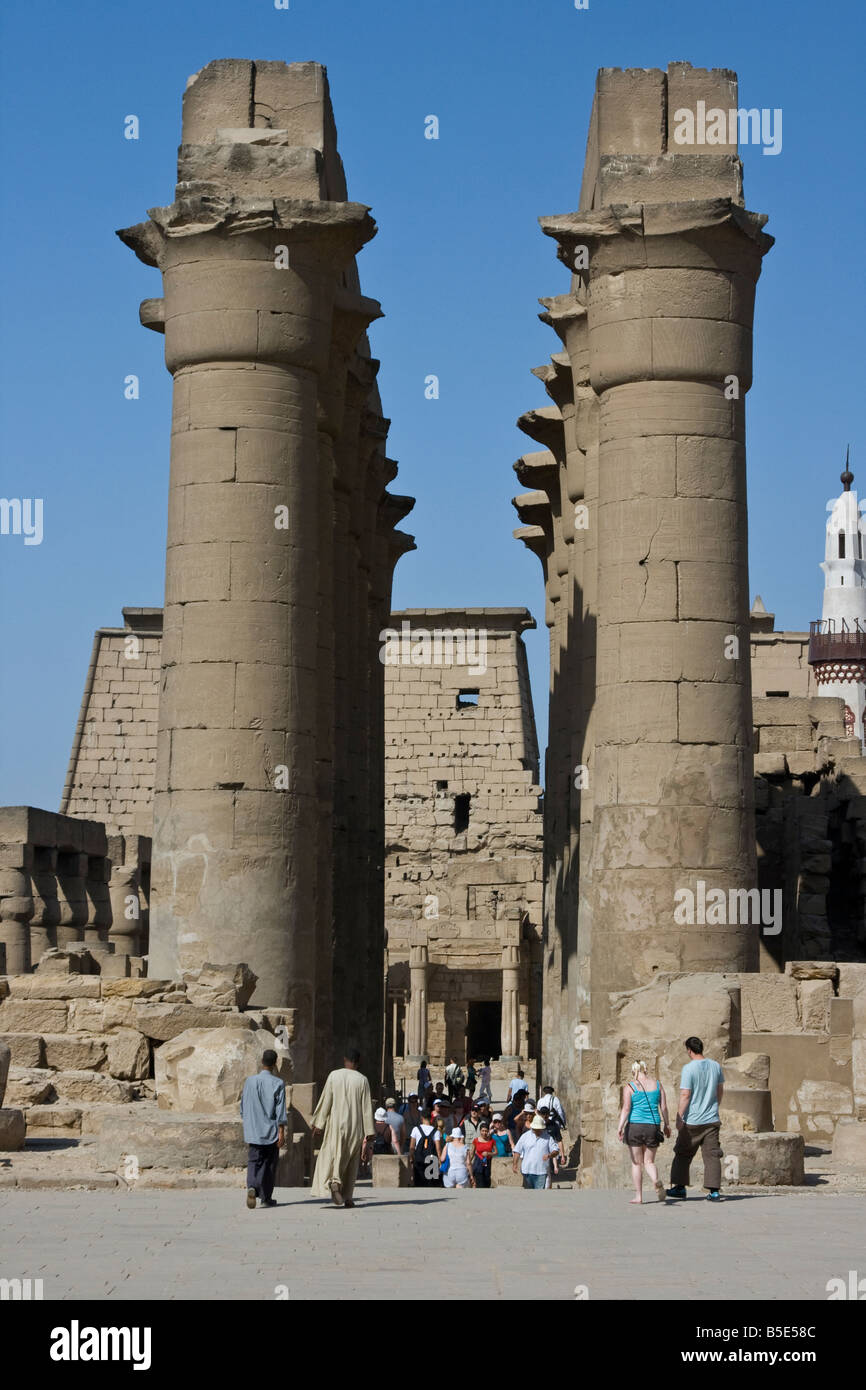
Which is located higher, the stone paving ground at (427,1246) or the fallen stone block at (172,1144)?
the fallen stone block at (172,1144)

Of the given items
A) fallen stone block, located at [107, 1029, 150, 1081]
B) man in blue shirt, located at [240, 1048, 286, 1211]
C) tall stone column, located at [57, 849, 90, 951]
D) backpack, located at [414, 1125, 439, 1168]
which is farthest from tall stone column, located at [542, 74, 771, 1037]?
tall stone column, located at [57, 849, 90, 951]

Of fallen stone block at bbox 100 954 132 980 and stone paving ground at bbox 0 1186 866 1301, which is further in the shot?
fallen stone block at bbox 100 954 132 980

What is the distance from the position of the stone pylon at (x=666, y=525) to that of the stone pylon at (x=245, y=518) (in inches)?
110

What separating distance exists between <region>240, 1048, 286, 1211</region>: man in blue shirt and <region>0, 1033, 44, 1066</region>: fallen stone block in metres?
4.49

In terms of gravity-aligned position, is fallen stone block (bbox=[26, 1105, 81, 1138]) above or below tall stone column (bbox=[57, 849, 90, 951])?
below

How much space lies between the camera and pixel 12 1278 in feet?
30.1

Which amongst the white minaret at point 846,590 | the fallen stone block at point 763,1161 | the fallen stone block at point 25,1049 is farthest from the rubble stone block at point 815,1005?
the white minaret at point 846,590

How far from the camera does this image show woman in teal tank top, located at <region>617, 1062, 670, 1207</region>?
13773 millimetres

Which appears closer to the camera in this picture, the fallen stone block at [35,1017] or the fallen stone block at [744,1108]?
the fallen stone block at [744,1108]

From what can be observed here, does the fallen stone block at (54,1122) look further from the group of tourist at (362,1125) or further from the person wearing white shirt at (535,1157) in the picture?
the person wearing white shirt at (535,1157)

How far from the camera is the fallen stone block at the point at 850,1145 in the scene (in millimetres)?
16031

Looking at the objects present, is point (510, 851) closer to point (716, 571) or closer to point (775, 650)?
point (775, 650)

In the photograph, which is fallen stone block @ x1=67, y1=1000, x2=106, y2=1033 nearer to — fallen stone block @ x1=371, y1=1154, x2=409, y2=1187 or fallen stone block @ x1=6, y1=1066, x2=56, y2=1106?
fallen stone block @ x1=6, y1=1066, x2=56, y2=1106

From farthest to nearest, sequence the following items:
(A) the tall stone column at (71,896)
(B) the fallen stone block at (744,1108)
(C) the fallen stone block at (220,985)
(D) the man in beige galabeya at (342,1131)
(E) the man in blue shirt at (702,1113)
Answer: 1. (A) the tall stone column at (71,896)
2. (C) the fallen stone block at (220,985)
3. (B) the fallen stone block at (744,1108)
4. (E) the man in blue shirt at (702,1113)
5. (D) the man in beige galabeya at (342,1131)
